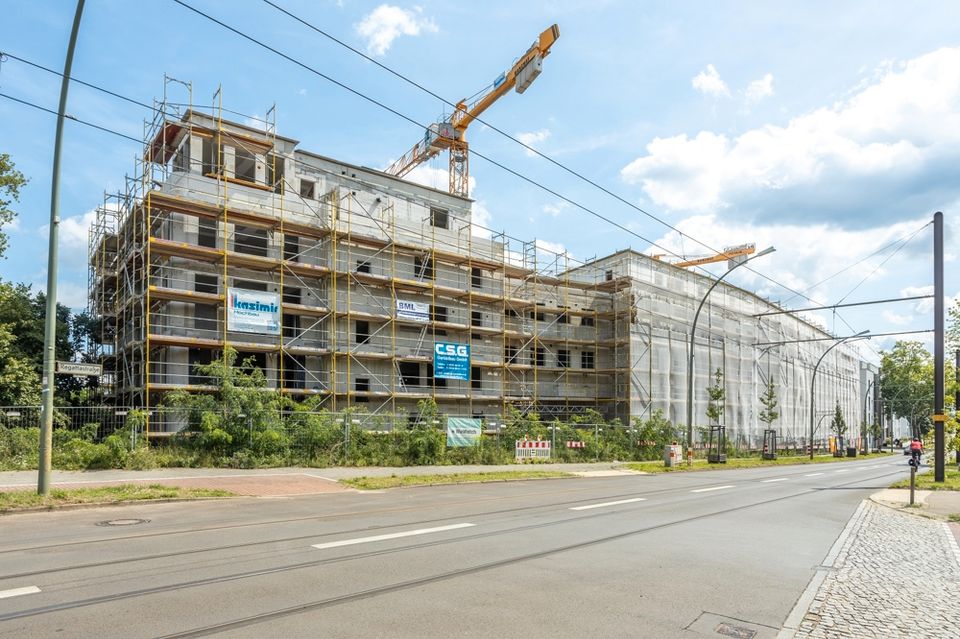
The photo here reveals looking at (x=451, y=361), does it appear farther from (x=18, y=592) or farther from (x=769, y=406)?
(x=18, y=592)

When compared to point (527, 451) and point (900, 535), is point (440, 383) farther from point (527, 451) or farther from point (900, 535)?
point (900, 535)

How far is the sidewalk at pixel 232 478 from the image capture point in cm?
1539

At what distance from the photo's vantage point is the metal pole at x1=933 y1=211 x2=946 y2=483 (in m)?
22.0

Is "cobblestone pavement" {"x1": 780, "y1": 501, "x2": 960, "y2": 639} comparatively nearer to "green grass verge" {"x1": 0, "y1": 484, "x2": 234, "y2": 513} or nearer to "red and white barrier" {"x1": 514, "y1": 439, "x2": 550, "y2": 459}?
"green grass verge" {"x1": 0, "y1": 484, "x2": 234, "y2": 513}

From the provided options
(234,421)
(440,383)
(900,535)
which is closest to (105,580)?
(900,535)

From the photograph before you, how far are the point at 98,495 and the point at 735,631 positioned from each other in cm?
1183

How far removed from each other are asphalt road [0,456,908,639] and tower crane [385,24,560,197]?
35.6 m

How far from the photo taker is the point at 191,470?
19031 mm

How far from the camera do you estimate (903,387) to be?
10900cm

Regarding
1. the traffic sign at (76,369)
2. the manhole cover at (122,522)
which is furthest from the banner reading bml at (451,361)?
the manhole cover at (122,522)

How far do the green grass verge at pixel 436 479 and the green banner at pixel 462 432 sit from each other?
12.2 feet

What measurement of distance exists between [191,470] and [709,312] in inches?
1616

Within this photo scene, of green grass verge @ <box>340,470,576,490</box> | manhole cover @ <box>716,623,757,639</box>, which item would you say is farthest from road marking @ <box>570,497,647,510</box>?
manhole cover @ <box>716,623,757,639</box>

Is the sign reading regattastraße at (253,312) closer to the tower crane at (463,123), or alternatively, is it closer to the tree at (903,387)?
the tower crane at (463,123)
